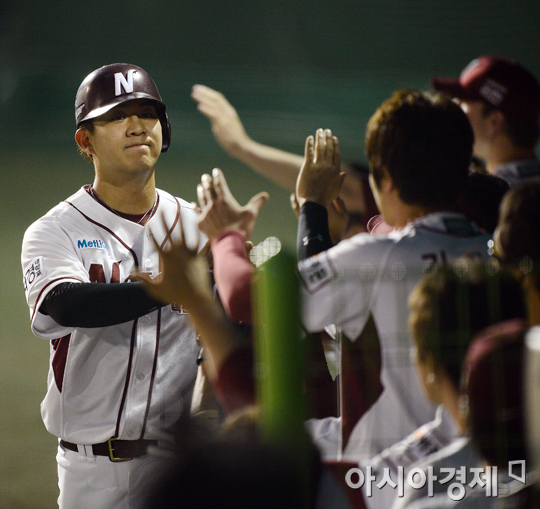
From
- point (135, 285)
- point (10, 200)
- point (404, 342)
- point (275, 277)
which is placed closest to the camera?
point (275, 277)

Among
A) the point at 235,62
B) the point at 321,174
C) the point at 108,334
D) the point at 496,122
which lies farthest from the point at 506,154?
the point at 235,62

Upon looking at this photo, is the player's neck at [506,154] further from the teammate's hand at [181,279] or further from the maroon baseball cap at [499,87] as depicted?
the teammate's hand at [181,279]

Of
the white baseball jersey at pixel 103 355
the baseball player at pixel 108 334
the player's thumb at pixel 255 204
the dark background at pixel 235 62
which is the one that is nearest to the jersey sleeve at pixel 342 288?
the player's thumb at pixel 255 204

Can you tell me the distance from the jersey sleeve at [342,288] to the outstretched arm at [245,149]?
3.30 ft

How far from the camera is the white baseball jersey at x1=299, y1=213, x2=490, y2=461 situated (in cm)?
146

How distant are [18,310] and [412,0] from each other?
21.4 ft

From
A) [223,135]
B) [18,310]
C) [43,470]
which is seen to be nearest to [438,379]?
[223,135]

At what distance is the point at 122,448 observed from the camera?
217cm

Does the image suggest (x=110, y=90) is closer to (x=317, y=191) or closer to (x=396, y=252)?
(x=317, y=191)

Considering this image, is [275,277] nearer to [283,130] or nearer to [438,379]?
[438,379]

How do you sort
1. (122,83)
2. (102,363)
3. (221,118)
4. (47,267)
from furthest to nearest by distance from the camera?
(221,118)
(122,83)
(102,363)
(47,267)

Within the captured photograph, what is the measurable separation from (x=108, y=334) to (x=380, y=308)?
3.40 feet

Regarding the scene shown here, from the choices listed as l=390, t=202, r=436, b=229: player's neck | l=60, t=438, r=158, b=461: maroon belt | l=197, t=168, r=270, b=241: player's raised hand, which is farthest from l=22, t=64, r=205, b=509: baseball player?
l=390, t=202, r=436, b=229: player's neck

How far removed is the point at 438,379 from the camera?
1.40 m
